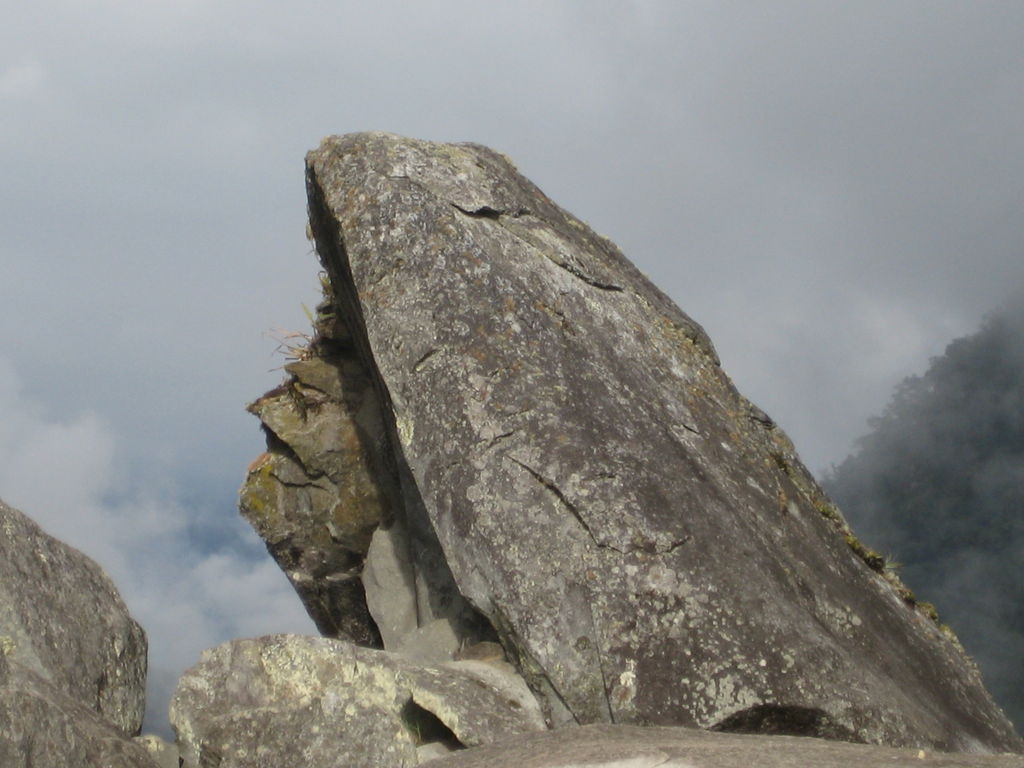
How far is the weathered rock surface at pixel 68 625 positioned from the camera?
7270 mm

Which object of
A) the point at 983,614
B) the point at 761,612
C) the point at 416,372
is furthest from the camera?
the point at 983,614

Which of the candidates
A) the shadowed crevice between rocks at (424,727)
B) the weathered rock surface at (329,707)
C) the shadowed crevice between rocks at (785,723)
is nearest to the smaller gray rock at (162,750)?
the weathered rock surface at (329,707)

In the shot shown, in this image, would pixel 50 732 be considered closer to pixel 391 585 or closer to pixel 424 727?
pixel 424 727

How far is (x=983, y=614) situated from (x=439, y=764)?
2741 cm

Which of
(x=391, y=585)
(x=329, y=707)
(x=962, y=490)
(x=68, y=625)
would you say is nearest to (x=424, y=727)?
(x=329, y=707)

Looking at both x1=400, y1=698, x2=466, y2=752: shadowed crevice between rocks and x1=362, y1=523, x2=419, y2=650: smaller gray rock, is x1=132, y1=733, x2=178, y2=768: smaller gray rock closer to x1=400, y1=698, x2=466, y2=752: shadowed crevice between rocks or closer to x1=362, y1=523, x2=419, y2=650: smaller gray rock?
x1=400, y1=698, x2=466, y2=752: shadowed crevice between rocks

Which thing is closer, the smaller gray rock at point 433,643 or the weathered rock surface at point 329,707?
the weathered rock surface at point 329,707

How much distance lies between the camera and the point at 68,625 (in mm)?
7652

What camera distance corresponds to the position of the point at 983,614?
98.8 feet

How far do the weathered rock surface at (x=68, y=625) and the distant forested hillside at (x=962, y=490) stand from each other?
2225 cm

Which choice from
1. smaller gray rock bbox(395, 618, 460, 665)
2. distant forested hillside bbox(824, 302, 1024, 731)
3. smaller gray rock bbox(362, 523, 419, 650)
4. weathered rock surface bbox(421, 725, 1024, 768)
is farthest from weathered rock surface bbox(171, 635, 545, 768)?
distant forested hillside bbox(824, 302, 1024, 731)

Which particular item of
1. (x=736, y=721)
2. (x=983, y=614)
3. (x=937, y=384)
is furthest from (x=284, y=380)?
(x=937, y=384)

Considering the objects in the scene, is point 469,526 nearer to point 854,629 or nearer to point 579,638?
point 579,638

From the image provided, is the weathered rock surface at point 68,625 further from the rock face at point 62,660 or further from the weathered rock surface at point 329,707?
the weathered rock surface at point 329,707
